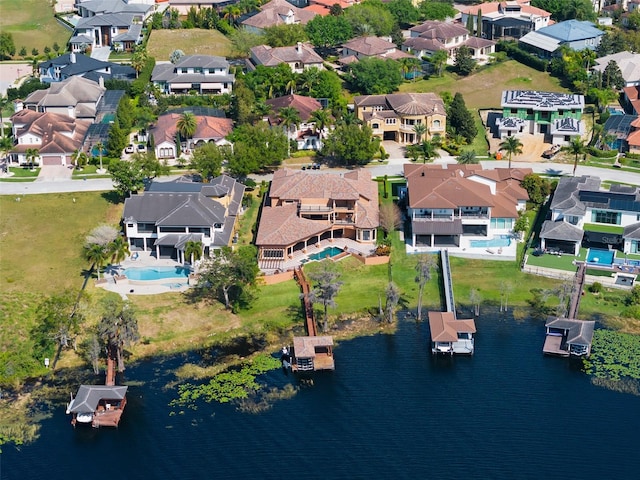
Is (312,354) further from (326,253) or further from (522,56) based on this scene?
(522,56)

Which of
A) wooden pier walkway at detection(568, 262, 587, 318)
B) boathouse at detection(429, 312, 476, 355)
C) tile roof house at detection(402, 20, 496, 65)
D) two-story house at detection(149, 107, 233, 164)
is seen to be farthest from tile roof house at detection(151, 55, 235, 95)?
boathouse at detection(429, 312, 476, 355)

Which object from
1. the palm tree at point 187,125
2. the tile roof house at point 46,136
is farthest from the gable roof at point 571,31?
the tile roof house at point 46,136

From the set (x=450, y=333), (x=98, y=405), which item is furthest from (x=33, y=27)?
(x=450, y=333)

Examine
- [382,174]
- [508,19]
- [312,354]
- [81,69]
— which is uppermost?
[508,19]

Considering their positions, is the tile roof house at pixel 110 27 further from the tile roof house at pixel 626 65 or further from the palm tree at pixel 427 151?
the tile roof house at pixel 626 65

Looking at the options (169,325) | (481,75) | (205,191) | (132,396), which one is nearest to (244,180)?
(205,191)

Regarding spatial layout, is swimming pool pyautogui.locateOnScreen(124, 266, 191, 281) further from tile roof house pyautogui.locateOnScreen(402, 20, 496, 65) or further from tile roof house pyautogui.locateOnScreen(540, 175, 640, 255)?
tile roof house pyautogui.locateOnScreen(402, 20, 496, 65)
